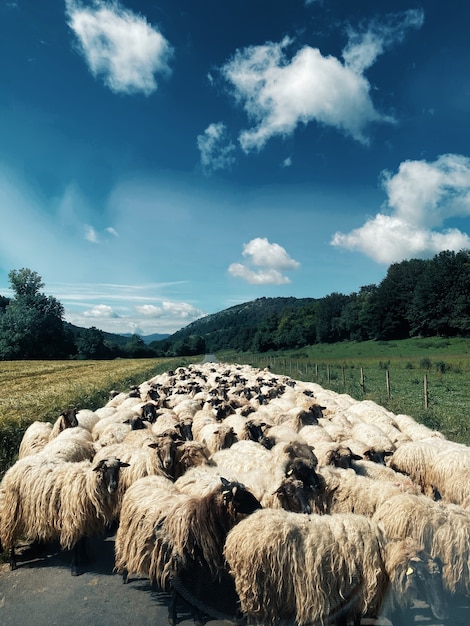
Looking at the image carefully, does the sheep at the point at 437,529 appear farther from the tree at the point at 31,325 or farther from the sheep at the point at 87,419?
the tree at the point at 31,325

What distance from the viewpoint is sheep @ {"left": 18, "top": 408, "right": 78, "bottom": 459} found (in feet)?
35.7

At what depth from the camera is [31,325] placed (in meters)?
78.1

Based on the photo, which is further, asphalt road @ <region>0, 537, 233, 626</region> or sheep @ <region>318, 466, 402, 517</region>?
sheep @ <region>318, 466, 402, 517</region>

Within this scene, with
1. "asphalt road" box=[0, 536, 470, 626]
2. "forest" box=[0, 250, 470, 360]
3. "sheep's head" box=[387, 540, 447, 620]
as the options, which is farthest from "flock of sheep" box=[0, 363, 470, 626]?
"forest" box=[0, 250, 470, 360]

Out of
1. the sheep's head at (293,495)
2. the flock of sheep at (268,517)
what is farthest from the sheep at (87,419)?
the sheep's head at (293,495)

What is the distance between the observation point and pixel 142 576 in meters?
6.49

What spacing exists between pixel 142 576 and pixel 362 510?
3898mm

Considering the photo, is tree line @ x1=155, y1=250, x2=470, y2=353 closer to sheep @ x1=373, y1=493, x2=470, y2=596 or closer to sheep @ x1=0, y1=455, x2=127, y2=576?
sheep @ x1=373, y1=493, x2=470, y2=596

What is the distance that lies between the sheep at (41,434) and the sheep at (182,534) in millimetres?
6053

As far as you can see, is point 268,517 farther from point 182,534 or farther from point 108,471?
point 108,471

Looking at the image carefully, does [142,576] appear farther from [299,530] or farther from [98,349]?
[98,349]

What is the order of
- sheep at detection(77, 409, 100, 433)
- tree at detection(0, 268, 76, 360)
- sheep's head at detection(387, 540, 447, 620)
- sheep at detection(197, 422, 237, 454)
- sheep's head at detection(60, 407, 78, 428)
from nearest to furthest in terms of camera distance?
sheep's head at detection(387, 540, 447, 620), sheep at detection(197, 422, 237, 454), sheep's head at detection(60, 407, 78, 428), sheep at detection(77, 409, 100, 433), tree at detection(0, 268, 76, 360)

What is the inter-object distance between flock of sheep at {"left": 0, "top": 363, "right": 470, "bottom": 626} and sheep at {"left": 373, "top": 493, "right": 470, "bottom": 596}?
0.05ft

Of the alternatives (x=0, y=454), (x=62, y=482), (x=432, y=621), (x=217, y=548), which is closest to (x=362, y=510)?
(x=432, y=621)
